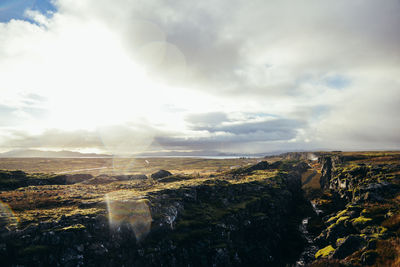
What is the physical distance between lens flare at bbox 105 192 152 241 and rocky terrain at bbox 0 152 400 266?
187mm

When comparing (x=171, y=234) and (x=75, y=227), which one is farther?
(x=171, y=234)

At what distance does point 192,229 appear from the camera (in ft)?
143

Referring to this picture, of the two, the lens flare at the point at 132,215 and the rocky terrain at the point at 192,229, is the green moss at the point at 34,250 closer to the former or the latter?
the rocky terrain at the point at 192,229

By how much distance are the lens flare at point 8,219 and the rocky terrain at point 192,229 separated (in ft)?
0.42

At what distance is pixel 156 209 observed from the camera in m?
45.1

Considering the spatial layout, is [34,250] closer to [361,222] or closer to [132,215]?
[132,215]

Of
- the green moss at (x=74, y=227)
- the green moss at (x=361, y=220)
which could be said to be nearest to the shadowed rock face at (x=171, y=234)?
the green moss at (x=74, y=227)

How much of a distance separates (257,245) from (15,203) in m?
55.7

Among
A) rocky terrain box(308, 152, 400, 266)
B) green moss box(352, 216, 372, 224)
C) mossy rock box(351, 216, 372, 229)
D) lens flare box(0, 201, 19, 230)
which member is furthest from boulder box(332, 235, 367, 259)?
lens flare box(0, 201, 19, 230)

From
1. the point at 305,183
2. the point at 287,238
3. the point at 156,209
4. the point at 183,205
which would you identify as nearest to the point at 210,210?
the point at 183,205

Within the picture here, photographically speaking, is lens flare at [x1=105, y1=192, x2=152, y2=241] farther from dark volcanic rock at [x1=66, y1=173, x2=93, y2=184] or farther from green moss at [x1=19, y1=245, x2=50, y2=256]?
dark volcanic rock at [x1=66, y1=173, x2=93, y2=184]

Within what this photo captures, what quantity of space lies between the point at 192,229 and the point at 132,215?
44.3 ft

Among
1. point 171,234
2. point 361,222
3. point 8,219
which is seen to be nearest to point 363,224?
point 361,222

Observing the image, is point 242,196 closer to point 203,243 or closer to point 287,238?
point 287,238
